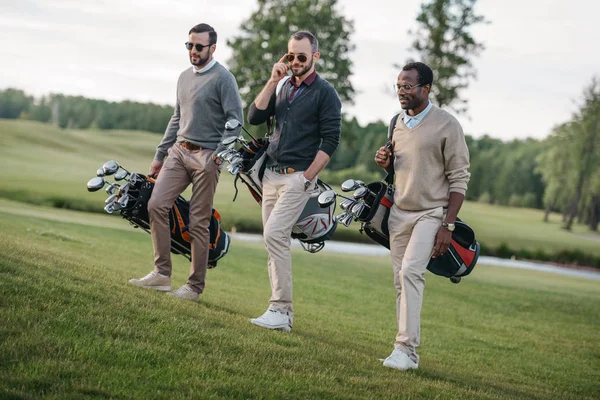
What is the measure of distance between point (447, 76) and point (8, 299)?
52.7m

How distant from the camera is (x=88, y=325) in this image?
635cm

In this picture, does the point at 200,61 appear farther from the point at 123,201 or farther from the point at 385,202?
the point at 385,202

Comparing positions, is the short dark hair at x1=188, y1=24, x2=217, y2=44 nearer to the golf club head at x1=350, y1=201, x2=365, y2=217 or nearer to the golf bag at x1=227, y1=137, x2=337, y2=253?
the golf bag at x1=227, y1=137, x2=337, y2=253

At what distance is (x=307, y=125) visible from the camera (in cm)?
845

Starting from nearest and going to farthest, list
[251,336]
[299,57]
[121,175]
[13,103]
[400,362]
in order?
[251,336], [400,362], [299,57], [121,175], [13,103]

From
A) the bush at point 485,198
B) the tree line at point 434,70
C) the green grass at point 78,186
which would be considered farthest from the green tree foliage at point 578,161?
the bush at point 485,198

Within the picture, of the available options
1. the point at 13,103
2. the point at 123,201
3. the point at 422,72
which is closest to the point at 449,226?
the point at 422,72

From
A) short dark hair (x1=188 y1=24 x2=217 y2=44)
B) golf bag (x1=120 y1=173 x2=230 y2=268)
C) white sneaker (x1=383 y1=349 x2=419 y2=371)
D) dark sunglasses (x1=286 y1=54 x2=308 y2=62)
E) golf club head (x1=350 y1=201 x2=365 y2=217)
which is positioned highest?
short dark hair (x1=188 y1=24 x2=217 y2=44)

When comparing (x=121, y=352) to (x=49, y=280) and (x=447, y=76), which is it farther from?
(x=447, y=76)

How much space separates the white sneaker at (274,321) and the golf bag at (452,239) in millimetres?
1225

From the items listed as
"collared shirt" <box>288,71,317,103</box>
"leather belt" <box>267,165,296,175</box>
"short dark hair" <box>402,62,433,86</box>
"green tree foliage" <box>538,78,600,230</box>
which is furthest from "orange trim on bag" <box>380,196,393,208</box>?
"green tree foliage" <box>538,78,600,230</box>

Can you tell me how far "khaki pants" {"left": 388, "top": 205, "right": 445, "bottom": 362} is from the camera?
765 cm

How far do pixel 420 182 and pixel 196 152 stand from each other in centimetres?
263

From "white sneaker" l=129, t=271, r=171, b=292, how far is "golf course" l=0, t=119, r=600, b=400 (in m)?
0.28
